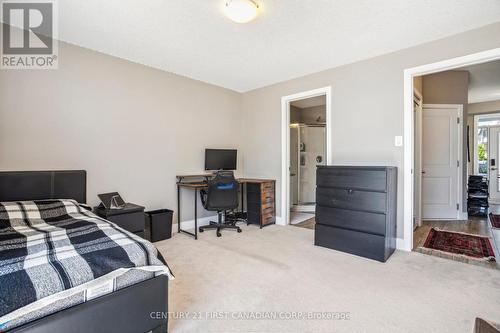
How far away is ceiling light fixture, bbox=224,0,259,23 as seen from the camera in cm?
215

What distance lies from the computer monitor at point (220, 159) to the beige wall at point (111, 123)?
0.54 feet

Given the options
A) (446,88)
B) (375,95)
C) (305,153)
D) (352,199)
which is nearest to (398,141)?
(375,95)

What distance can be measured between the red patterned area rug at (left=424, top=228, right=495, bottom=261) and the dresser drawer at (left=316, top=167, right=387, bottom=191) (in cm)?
120

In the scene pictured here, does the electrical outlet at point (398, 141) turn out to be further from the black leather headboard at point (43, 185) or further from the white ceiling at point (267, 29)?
the black leather headboard at point (43, 185)

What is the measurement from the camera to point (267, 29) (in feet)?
8.65

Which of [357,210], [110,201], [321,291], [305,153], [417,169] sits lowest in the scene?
[321,291]

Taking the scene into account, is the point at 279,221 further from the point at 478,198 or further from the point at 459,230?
the point at 478,198

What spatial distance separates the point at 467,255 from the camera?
2.90m

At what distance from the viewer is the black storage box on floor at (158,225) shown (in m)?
3.41

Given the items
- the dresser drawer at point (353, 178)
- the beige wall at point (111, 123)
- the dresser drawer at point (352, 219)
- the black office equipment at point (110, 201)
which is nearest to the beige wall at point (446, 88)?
the dresser drawer at point (353, 178)

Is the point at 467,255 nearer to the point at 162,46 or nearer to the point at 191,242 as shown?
the point at 191,242

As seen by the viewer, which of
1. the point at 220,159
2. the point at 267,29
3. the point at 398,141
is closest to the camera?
the point at 267,29

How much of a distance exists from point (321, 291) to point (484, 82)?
5.50m

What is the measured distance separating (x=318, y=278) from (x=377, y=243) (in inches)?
34.9
